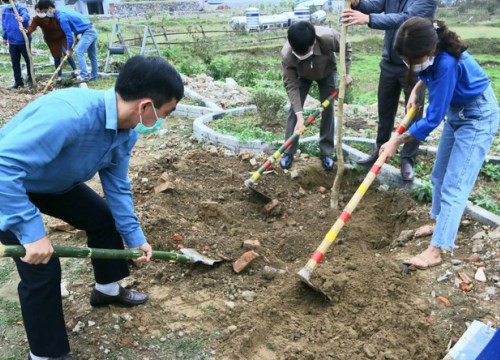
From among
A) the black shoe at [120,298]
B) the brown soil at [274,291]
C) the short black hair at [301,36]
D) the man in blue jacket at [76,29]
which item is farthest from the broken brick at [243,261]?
the man in blue jacket at [76,29]

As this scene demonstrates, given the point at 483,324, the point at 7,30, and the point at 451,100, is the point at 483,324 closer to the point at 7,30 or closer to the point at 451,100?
the point at 451,100

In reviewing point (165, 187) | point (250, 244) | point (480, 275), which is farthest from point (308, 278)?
point (165, 187)

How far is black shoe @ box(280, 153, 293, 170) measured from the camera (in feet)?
15.8

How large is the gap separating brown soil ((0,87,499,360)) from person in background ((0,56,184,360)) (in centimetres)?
50

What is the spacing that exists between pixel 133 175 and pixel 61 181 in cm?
275

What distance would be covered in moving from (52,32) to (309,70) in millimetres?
6729

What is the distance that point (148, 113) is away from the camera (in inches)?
83.4

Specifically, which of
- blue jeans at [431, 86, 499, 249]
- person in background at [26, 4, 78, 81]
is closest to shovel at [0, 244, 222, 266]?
blue jeans at [431, 86, 499, 249]

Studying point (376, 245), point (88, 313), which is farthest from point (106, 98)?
point (376, 245)

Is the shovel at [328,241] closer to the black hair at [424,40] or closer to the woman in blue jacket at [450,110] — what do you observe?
the woman in blue jacket at [450,110]

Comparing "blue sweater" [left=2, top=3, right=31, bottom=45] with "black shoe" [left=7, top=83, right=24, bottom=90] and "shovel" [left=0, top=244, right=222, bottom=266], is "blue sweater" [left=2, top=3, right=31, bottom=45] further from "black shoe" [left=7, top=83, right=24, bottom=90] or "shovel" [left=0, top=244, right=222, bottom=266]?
"shovel" [left=0, top=244, right=222, bottom=266]

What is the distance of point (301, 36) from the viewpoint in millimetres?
4059

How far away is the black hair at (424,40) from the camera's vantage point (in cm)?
266

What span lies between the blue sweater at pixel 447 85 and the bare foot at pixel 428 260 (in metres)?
0.81
